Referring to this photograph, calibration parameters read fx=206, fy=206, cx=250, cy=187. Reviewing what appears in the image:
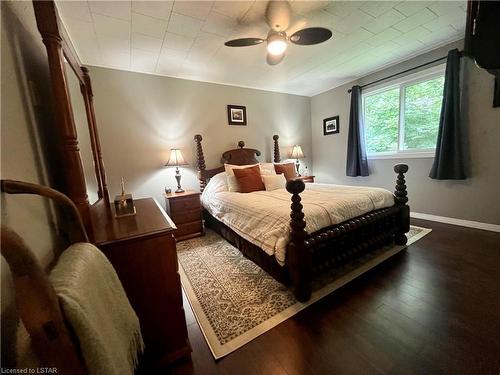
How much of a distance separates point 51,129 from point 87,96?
0.86 metres

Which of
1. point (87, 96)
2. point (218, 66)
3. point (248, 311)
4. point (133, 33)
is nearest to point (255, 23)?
point (218, 66)

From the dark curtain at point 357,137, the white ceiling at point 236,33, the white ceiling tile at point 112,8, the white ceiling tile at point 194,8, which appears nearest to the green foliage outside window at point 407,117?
the dark curtain at point 357,137

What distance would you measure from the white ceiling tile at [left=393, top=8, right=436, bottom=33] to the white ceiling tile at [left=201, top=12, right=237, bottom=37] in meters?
1.82

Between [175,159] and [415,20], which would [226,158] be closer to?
[175,159]

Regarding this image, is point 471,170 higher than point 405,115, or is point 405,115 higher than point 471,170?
point 405,115

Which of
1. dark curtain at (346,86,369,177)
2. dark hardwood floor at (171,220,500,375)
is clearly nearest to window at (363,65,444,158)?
dark curtain at (346,86,369,177)

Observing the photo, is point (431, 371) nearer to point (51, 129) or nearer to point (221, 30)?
point (51, 129)

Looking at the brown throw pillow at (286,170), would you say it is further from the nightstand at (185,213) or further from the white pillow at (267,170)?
the nightstand at (185,213)

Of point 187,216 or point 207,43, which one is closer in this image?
point 207,43

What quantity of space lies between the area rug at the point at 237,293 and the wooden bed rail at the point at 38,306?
39.6 inches

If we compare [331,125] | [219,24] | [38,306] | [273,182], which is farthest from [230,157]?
[38,306]

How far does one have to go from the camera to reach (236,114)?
12.6ft

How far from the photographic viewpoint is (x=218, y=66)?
2965 millimetres

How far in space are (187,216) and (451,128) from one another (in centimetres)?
381
